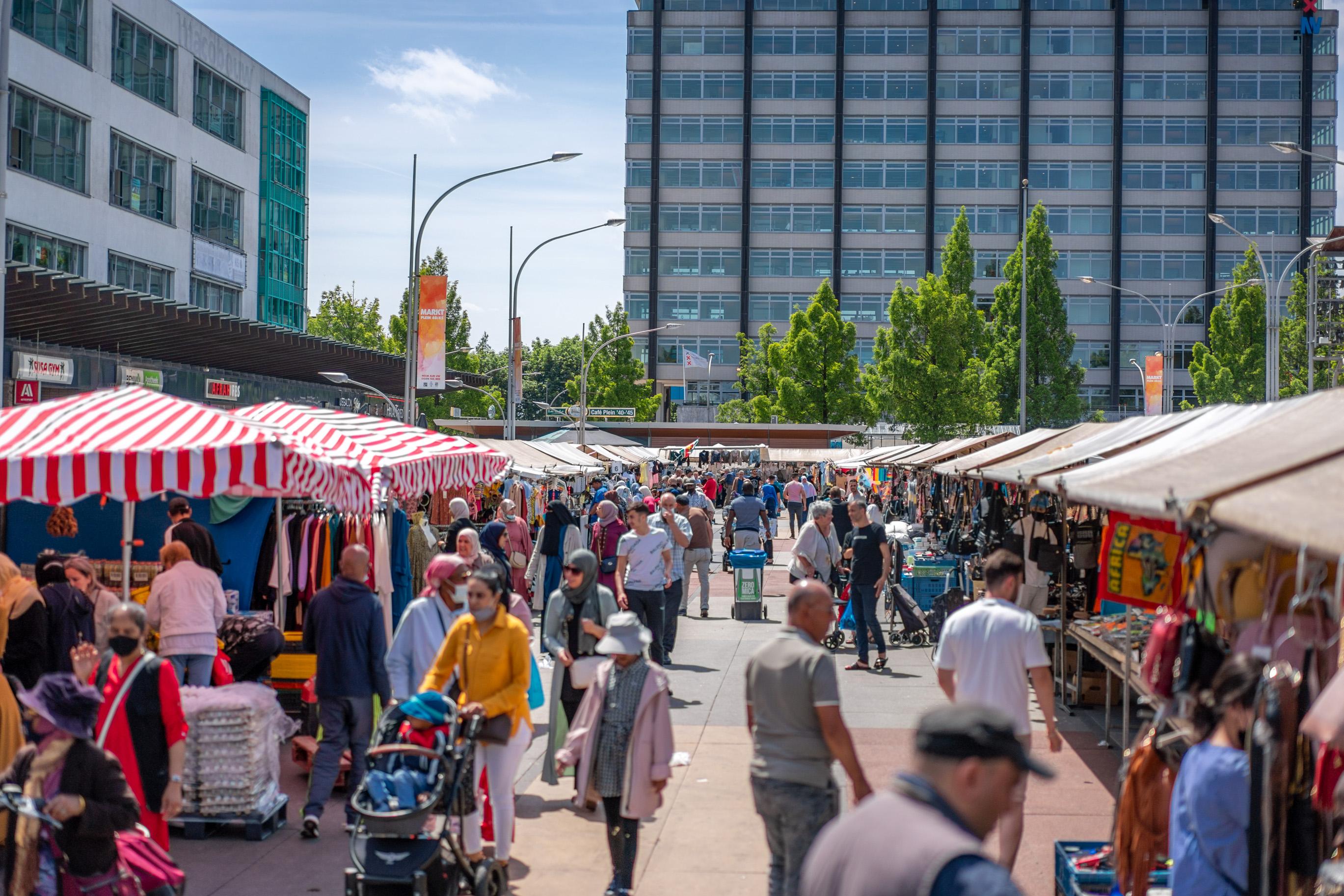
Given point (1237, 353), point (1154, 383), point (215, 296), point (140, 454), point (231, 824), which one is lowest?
point (231, 824)

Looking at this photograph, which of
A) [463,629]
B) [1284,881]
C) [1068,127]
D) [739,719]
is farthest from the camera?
[1068,127]

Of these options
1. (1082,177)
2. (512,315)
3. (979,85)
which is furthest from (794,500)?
(979,85)

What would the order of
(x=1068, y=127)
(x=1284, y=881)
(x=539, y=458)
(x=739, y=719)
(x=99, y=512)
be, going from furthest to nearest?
(x=1068, y=127) → (x=539, y=458) → (x=99, y=512) → (x=739, y=719) → (x=1284, y=881)

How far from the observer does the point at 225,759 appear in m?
8.39

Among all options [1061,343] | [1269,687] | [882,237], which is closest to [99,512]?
[1269,687]

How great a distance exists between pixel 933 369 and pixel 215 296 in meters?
26.7

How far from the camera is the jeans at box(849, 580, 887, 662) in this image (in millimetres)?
14469

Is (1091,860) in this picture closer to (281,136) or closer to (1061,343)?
(281,136)

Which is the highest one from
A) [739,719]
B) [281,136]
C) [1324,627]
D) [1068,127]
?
[1068,127]

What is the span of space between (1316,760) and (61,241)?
3416 cm

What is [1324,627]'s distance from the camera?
5.03 meters

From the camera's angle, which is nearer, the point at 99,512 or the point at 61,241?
the point at 99,512

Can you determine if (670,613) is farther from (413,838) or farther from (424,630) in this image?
(413,838)

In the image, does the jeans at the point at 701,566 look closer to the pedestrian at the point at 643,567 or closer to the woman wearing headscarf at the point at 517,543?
the woman wearing headscarf at the point at 517,543
